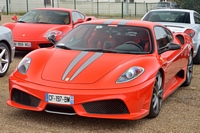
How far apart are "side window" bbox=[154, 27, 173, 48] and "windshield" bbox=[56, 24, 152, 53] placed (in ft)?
0.84

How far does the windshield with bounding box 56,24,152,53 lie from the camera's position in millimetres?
5809

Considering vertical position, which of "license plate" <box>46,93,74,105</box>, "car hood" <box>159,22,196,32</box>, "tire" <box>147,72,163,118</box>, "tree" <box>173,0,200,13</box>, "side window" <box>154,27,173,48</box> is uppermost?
"side window" <box>154,27,173,48</box>

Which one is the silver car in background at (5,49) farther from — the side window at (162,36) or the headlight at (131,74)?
the headlight at (131,74)

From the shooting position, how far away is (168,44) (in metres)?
6.26

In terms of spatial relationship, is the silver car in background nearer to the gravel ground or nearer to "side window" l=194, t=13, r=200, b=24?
the gravel ground

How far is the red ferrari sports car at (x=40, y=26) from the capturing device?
10703 millimetres

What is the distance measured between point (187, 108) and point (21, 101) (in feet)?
7.83

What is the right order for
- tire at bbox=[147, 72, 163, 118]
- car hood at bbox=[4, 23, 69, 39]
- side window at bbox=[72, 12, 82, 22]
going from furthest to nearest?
side window at bbox=[72, 12, 82, 22]
car hood at bbox=[4, 23, 69, 39]
tire at bbox=[147, 72, 163, 118]

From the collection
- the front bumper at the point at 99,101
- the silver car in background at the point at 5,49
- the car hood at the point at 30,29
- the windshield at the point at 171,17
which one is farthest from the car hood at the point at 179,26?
the front bumper at the point at 99,101

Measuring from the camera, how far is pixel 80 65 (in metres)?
5.24

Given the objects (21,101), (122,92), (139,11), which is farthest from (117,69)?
(139,11)

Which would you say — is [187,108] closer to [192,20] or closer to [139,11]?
[192,20]

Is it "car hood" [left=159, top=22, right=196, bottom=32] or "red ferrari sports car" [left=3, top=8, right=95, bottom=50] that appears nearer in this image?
"car hood" [left=159, top=22, right=196, bottom=32]

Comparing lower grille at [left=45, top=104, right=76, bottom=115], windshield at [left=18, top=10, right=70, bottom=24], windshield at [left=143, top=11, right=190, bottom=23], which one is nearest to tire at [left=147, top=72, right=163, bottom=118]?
lower grille at [left=45, top=104, right=76, bottom=115]
